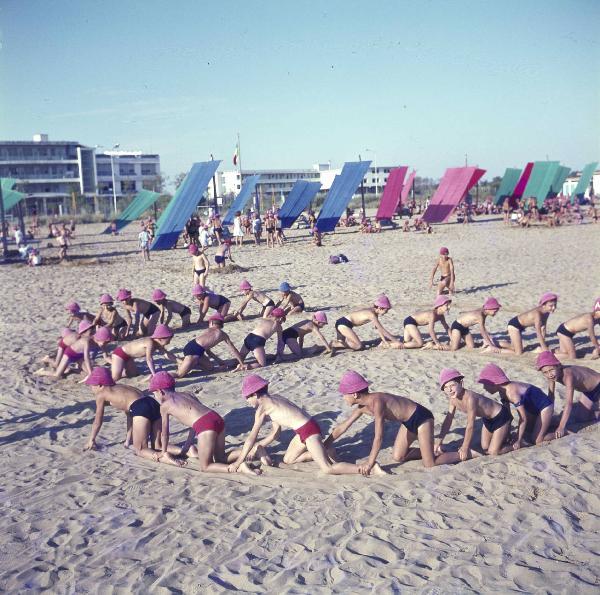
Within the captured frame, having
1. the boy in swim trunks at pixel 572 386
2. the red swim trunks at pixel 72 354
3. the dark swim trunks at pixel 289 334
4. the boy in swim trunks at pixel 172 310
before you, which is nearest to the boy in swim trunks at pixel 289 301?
the boy in swim trunks at pixel 172 310

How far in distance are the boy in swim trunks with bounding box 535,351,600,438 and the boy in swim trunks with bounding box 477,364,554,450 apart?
0.18 meters

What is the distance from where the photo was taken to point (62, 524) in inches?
185

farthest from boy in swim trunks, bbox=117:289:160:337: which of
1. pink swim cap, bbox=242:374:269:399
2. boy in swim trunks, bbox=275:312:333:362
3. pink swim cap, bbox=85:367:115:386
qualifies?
pink swim cap, bbox=242:374:269:399

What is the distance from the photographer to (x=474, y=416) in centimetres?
552

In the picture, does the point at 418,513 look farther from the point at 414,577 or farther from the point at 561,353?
the point at 561,353

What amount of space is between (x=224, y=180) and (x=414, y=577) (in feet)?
309

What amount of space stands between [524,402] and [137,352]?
4418mm

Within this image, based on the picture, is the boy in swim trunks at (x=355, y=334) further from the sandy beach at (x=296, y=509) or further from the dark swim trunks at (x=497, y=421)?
the dark swim trunks at (x=497, y=421)

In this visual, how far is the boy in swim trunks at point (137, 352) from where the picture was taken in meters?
7.86

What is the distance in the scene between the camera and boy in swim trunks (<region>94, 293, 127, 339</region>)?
9932mm

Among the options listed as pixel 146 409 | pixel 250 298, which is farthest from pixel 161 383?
pixel 250 298

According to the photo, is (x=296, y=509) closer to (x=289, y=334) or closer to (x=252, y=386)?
(x=252, y=386)

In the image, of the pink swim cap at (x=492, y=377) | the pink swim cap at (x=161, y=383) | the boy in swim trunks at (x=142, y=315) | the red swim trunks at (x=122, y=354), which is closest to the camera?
the pink swim cap at (x=492, y=377)

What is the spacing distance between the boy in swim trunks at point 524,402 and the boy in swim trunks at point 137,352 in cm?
362
